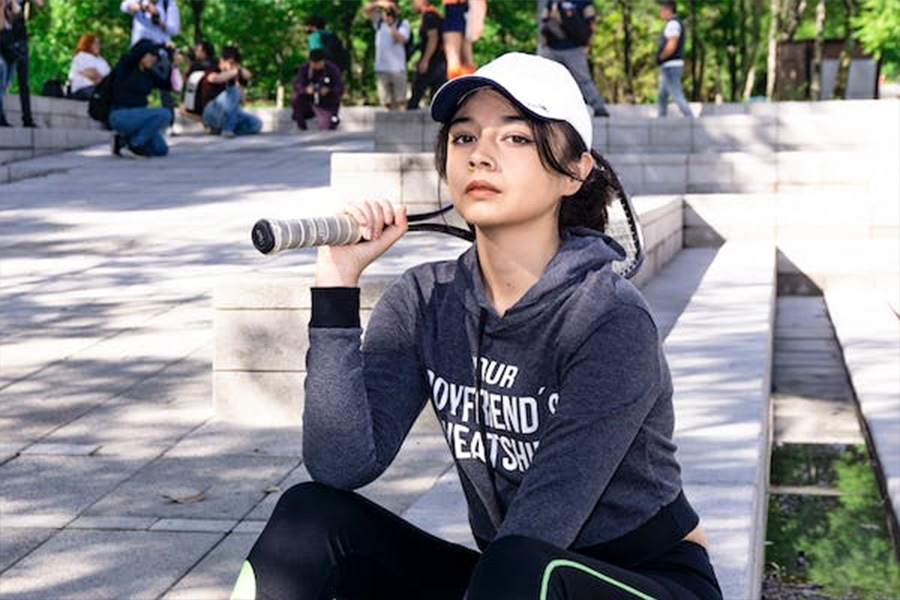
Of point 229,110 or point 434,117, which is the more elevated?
point 434,117

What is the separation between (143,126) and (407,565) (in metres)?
15.9

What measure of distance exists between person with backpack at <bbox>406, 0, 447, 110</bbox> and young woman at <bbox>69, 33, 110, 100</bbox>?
574 cm

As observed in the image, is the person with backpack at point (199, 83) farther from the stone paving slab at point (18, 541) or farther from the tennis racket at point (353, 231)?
the tennis racket at point (353, 231)

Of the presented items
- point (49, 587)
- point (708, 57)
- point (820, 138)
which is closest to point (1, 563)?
point (49, 587)

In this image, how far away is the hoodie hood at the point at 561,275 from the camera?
9.49ft

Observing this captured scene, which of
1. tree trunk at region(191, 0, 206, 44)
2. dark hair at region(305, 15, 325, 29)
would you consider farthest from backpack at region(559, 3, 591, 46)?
tree trunk at region(191, 0, 206, 44)

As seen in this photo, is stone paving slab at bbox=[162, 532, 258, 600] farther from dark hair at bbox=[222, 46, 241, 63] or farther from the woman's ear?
dark hair at bbox=[222, 46, 241, 63]

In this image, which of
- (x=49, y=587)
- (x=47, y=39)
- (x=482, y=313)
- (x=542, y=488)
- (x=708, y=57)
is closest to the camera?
(x=542, y=488)

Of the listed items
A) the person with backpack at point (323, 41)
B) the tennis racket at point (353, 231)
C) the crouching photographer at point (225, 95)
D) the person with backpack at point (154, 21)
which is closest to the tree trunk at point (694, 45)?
the person with backpack at point (323, 41)

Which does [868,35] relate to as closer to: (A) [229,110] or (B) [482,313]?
(A) [229,110]

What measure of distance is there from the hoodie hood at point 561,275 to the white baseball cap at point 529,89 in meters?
0.18

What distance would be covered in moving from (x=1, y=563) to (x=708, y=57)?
169ft

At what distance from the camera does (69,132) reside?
2023 centimetres

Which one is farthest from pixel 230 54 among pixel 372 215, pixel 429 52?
pixel 372 215
